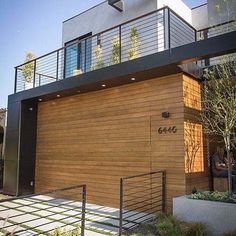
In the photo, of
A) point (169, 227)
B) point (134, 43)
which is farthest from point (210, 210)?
point (134, 43)

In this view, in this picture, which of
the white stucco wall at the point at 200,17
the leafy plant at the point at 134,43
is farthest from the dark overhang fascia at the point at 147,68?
the white stucco wall at the point at 200,17

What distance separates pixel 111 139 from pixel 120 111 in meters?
0.86

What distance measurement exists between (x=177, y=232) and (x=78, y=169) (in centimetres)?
469

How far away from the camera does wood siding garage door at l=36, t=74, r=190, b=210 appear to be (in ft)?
22.6

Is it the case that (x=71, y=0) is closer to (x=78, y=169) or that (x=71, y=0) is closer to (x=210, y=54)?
(x=210, y=54)

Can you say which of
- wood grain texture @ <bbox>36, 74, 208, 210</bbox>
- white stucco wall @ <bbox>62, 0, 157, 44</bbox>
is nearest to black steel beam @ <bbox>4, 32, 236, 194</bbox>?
wood grain texture @ <bbox>36, 74, 208, 210</bbox>

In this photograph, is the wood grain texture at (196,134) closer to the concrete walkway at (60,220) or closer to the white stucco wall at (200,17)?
the concrete walkway at (60,220)

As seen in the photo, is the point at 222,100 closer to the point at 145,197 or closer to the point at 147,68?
the point at 147,68

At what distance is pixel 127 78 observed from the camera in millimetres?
7520

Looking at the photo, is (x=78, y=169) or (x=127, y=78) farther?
(x=78, y=169)

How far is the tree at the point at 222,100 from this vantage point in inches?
235

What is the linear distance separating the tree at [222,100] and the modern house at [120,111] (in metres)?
0.31

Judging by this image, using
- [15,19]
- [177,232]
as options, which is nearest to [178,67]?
[177,232]

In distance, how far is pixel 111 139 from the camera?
8141 mm
